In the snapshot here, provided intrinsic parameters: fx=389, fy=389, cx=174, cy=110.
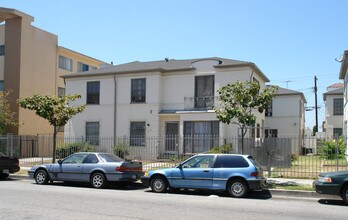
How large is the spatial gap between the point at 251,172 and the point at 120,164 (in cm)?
481

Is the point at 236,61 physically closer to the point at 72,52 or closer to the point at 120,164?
the point at 120,164

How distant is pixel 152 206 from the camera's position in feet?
33.2

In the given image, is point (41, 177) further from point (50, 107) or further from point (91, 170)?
point (50, 107)

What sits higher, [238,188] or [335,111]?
[335,111]

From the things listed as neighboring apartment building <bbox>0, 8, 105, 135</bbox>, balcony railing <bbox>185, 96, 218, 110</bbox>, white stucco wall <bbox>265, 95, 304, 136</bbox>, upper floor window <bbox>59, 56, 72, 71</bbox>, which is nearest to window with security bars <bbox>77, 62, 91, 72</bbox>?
upper floor window <bbox>59, 56, 72, 71</bbox>

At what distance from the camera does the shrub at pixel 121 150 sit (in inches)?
979

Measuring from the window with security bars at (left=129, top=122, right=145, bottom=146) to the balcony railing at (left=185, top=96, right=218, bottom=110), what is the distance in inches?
141

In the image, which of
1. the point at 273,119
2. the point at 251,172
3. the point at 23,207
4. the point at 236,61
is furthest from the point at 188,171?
the point at 273,119

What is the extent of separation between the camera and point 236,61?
1000 inches

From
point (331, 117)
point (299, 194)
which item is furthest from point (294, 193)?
point (331, 117)

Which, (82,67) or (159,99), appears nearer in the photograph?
(159,99)

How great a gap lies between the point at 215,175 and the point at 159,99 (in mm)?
14522

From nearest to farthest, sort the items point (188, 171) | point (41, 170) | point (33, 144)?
point (188, 171)
point (41, 170)
point (33, 144)

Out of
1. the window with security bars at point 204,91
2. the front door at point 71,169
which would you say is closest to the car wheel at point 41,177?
the front door at point 71,169
